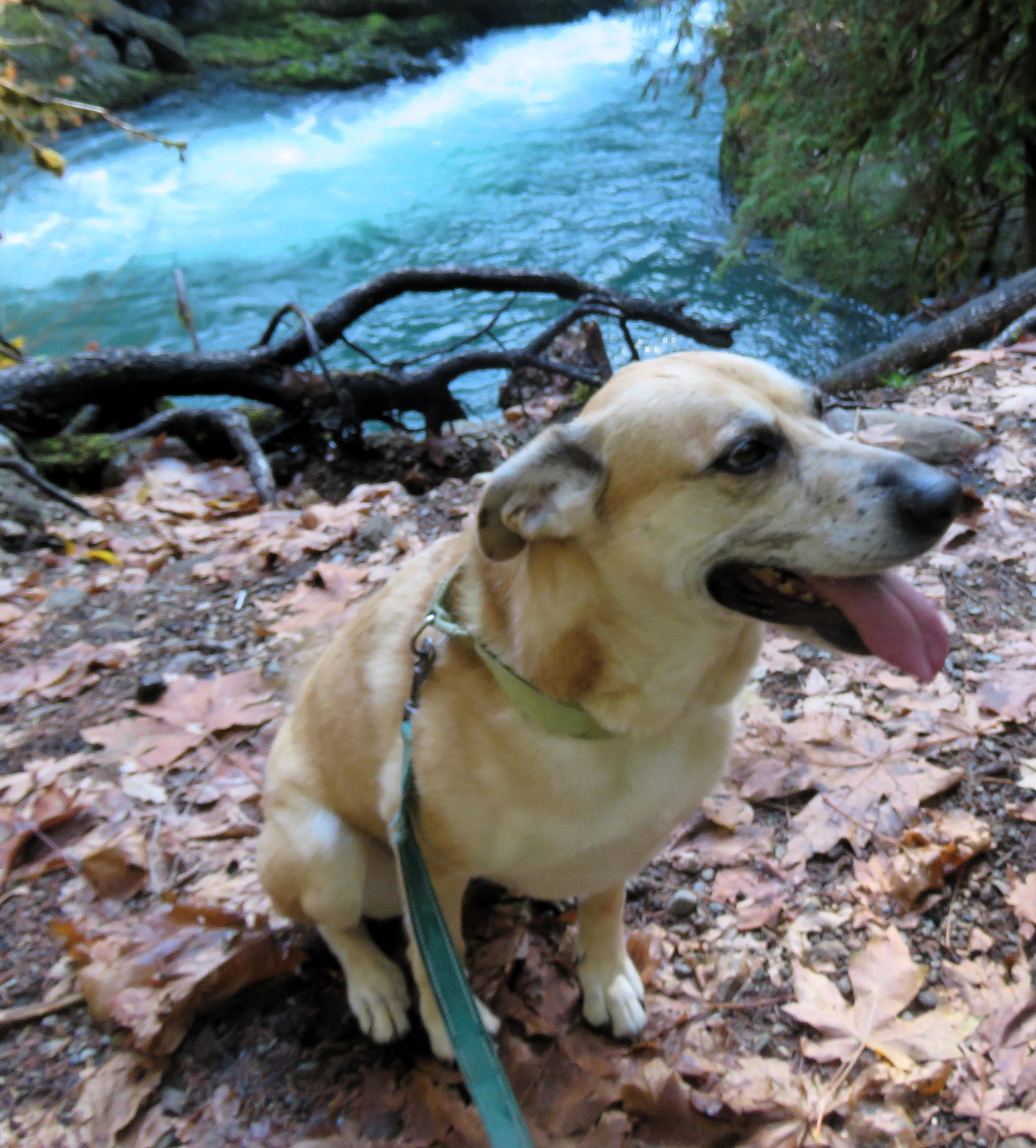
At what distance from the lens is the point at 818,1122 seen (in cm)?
191

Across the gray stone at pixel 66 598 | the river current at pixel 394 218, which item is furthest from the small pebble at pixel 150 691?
the river current at pixel 394 218

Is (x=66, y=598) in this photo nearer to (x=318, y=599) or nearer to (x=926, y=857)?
(x=318, y=599)

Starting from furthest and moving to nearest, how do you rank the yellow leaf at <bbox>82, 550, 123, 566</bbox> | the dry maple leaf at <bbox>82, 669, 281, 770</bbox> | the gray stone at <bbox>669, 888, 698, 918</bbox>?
1. the yellow leaf at <bbox>82, 550, 123, 566</bbox>
2. the dry maple leaf at <bbox>82, 669, 281, 770</bbox>
3. the gray stone at <bbox>669, 888, 698, 918</bbox>

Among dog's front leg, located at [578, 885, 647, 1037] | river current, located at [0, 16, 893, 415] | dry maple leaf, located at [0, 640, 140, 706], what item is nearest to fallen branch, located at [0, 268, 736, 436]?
river current, located at [0, 16, 893, 415]

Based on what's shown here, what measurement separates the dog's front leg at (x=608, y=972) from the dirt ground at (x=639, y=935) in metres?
0.06

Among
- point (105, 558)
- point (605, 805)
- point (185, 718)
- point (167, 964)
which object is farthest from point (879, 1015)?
point (105, 558)

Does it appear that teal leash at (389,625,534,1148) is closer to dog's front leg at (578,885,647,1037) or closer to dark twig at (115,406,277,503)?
dog's front leg at (578,885,647,1037)

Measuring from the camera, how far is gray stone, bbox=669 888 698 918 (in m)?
2.49

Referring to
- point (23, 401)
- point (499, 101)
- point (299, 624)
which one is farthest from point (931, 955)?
point (499, 101)

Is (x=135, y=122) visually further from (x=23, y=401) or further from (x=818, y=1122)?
(x=818, y=1122)

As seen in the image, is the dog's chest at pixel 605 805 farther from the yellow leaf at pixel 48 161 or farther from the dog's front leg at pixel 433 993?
the yellow leaf at pixel 48 161

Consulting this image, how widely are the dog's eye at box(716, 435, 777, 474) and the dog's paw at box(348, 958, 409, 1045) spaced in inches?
66.9

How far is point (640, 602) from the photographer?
1753 millimetres

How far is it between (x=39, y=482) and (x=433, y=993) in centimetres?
407
